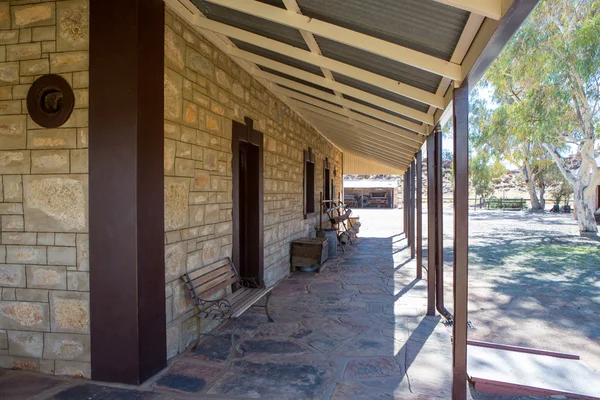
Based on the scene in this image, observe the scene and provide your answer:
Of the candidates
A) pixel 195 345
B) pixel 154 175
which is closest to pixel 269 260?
pixel 195 345

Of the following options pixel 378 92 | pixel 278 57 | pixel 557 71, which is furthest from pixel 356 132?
pixel 557 71

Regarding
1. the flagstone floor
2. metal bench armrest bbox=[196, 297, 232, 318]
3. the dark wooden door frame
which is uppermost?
the dark wooden door frame

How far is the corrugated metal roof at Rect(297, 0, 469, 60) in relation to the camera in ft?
6.44

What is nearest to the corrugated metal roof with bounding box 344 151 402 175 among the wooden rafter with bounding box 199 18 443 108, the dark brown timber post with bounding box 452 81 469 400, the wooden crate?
the wooden crate

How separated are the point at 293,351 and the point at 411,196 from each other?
6.47 metres

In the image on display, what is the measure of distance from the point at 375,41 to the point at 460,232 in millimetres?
1375

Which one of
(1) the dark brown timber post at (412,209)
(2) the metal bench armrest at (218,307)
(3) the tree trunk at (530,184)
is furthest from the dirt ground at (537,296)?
(3) the tree trunk at (530,184)

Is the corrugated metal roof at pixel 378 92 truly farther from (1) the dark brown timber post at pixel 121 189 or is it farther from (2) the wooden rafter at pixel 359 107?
(1) the dark brown timber post at pixel 121 189

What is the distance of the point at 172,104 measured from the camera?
3047 mm

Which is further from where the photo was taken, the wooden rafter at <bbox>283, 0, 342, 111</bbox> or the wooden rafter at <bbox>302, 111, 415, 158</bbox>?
the wooden rafter at <bbox>302, 111, 415, 158</bbox>

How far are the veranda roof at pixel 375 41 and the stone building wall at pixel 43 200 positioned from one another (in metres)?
0.93

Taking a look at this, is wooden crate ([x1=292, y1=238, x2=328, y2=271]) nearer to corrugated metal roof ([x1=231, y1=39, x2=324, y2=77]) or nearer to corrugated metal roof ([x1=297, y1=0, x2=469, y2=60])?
corrugated metal roof ([x1=231, y1=39, x2=324, y2=77])

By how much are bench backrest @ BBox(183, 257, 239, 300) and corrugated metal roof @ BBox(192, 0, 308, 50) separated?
215 cm

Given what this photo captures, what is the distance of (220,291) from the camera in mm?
3965
